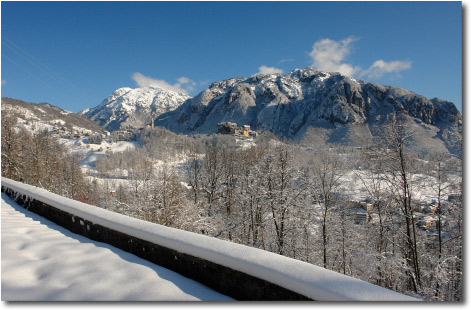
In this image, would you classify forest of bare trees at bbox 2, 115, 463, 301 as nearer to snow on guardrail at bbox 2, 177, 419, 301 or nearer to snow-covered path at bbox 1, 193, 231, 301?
snow on guardrail at bbox 2, 177, 419, 301

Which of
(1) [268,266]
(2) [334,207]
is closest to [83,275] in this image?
(1) [268,266]

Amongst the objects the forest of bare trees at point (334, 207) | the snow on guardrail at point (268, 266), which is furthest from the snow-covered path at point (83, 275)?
the forest of bare trees at point (334, 207)

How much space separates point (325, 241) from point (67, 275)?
51.0 feet

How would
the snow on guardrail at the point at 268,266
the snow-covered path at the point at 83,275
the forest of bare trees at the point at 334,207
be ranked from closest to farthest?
the snow on guardrail at the point at 268,266, the snow-covered path at the point at 83,275, the forest of bare trees at the point at 334,207

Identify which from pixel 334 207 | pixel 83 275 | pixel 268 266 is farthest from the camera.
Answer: pixel 334 207

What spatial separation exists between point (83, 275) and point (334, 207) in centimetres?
1535

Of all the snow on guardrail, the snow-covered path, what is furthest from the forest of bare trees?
the snow-covered path

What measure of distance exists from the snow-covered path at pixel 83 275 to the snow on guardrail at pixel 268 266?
0.36m

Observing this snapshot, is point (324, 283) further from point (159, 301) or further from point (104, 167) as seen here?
point (104, 167)

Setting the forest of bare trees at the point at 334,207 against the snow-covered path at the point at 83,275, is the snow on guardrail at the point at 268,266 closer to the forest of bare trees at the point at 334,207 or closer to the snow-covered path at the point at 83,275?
the snow-covered path at the point at 83,275

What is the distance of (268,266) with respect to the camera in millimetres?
2371

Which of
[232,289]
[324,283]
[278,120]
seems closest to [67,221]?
[232,289]

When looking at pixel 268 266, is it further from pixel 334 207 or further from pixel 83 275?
pixel 334 207

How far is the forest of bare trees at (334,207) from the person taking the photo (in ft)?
30.6
